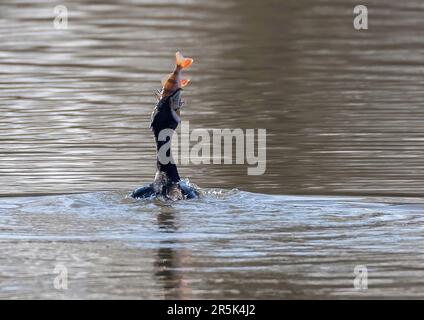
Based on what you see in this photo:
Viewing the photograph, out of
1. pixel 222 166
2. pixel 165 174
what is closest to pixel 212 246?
pixel 165 174

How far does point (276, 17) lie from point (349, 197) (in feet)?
45.3

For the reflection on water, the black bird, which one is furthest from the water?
the black bird

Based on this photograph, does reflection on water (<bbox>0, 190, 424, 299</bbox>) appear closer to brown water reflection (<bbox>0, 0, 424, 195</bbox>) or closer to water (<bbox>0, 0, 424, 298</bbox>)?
water (<bbox>0, 0, 424, 298</bbox>)

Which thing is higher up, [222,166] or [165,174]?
[165,174]

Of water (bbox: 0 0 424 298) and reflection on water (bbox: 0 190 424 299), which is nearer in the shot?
reflection on water (bbox: 0 190 424 299)

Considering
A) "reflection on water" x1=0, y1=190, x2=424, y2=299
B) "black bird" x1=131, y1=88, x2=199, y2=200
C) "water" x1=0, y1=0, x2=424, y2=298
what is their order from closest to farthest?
"reflection on water" x1=0, y1=190, x2=424, y2=299 < "water" x1=0, y1=0, x2=424, y2=298 < "black bird" x1=131, y1=88, x2=199, y2=200

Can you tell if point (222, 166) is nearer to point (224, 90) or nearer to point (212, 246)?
point (212, 246)

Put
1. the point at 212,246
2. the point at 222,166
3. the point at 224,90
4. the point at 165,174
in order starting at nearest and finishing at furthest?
the point at 212,246 → the point at 165,174 → the point at 222,166 → the point at 224,90

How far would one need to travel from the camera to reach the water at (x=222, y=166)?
830 cm

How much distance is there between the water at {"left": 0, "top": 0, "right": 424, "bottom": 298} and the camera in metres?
8.30

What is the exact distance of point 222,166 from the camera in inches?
500

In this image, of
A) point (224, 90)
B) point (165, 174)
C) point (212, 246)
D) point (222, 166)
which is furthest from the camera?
point (224, 90)

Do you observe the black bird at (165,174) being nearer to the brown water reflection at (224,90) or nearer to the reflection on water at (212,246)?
the reflection on water at (212,246)

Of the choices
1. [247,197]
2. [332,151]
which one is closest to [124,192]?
[247,197]
